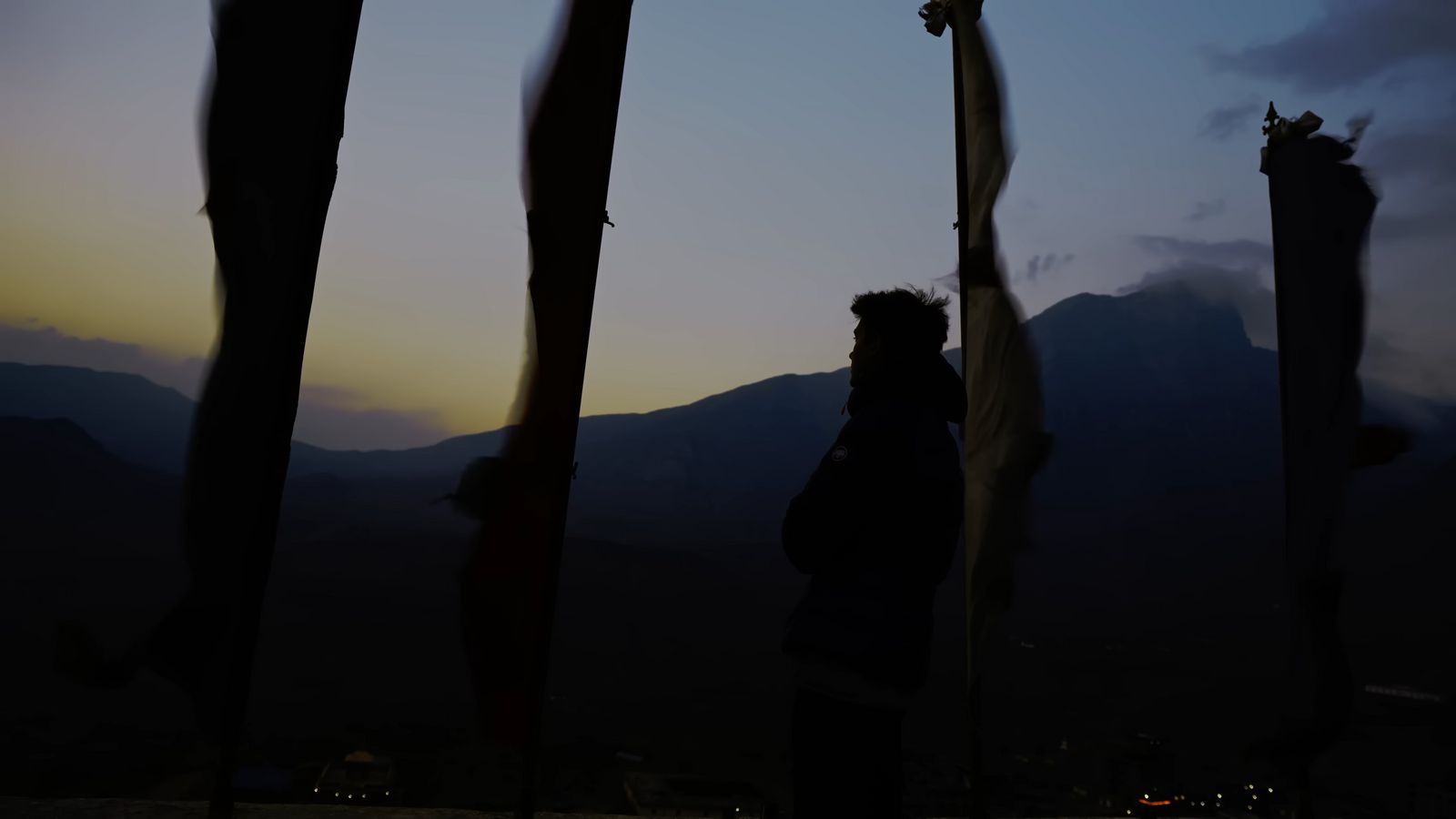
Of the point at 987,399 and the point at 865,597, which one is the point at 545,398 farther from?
the point at 987,399

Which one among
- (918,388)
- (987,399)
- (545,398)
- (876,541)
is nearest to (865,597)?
(876,541)

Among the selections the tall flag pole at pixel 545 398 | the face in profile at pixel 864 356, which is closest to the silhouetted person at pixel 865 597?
the face in profile at pixel 864 356

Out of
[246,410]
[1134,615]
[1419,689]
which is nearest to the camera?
[246,410]

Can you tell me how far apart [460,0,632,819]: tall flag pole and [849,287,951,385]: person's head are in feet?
5.21

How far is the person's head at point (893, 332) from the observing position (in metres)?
2.42

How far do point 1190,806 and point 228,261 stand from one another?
8071 cm

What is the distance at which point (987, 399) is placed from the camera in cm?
447

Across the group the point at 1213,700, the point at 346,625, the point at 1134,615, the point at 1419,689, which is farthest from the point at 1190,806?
the point at 346,625

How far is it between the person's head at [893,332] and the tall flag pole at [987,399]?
176cm

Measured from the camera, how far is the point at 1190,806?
68.3 meters

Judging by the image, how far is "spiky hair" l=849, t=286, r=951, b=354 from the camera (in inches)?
96.4

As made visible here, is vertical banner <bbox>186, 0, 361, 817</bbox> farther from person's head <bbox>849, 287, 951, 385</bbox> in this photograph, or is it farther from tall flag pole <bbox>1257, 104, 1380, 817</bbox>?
tall flag pole <bbox>1257, 104, 1380, 817</bbox>

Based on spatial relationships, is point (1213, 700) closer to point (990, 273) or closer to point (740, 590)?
point (740, 590)

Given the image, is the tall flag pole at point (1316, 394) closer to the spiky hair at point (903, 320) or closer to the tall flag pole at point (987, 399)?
the tall flag pole at point (987, 399)
